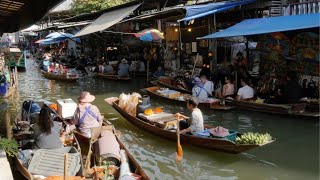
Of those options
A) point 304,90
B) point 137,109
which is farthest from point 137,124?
point 304,90

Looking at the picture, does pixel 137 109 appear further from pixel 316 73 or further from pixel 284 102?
pixel 316 73

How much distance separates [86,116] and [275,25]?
5.93m

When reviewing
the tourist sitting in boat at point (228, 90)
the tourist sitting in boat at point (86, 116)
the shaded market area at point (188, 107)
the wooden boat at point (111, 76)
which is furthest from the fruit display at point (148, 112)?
the wooden boat at point (111, 76)

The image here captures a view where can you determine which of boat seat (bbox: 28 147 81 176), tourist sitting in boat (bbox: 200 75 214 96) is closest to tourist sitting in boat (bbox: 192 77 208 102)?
tourist sitting in boat (bbox: 200 75 214 96)

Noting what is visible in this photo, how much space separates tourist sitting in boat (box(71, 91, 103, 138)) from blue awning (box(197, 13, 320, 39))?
203 inches

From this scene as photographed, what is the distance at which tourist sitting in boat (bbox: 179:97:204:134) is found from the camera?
8070 mm

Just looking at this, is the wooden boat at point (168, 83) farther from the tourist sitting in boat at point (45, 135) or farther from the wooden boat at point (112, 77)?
the tourist sitting in boat at point (45, 135)

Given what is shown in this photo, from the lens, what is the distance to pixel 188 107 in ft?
27.4

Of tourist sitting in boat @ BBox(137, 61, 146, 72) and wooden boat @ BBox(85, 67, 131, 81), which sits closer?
wooden boat @ BBox(85, 67, 131, 81)

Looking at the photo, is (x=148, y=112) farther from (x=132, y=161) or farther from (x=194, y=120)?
(x=132, y=161)

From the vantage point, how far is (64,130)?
843cm

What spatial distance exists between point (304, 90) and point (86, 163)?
307 inches

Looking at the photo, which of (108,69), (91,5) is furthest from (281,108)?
(91,5)

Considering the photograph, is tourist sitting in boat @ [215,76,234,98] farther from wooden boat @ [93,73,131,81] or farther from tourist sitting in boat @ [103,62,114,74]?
tourist sitting in boat @ [103,62,114,74]
